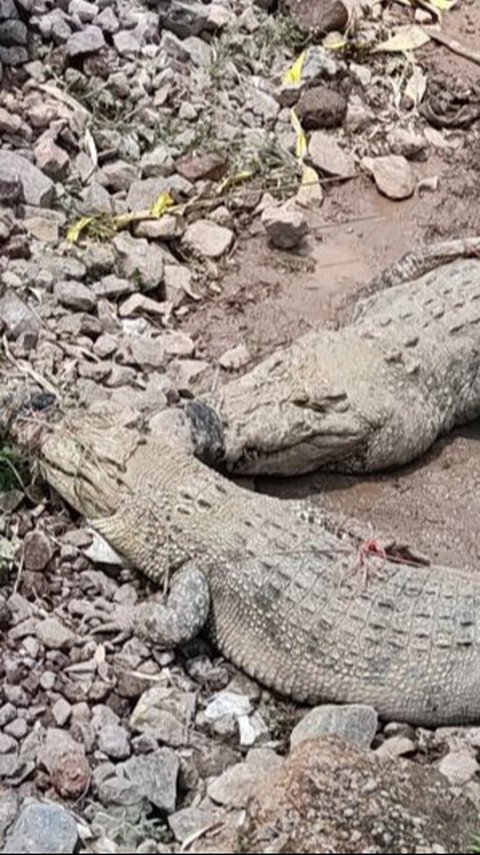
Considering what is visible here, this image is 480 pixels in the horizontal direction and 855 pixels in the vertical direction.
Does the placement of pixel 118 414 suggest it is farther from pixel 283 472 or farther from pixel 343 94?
pixel 343 94

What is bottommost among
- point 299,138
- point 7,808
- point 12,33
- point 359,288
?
point 359,288

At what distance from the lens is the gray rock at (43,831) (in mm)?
5066

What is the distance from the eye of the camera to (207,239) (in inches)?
325

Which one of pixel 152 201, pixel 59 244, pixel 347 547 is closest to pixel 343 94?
pixel 152 201

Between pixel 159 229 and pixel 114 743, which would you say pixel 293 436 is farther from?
pixel 114 743

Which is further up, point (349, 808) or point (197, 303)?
point (349, 808)

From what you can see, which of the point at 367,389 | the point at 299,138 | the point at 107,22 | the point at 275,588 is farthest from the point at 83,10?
the point at 275,588

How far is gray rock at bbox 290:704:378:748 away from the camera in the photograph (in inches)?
230

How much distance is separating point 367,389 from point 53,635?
1.89 m

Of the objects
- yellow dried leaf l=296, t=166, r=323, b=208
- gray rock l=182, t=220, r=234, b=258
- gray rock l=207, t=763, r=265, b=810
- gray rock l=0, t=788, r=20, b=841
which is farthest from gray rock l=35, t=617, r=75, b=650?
yellow dried leaf l=296, t=166, r=323, b=208

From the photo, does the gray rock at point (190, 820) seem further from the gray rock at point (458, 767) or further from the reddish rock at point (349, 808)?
the gray rock at point (458, 767)

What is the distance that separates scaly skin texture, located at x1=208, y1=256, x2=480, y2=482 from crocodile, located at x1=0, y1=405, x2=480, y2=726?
464 mm

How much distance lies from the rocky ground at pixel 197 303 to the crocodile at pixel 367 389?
177 millimetres

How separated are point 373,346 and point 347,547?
1288 mm
